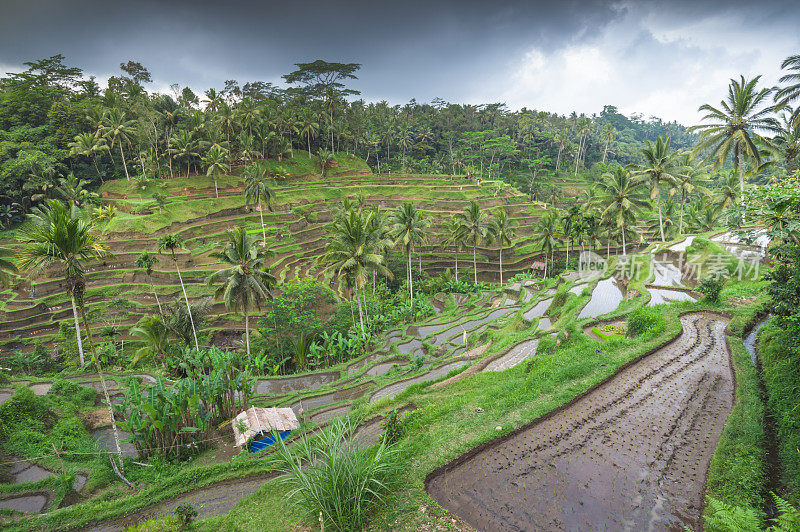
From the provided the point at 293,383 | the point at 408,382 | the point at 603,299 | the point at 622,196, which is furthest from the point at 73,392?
the point at 622,196

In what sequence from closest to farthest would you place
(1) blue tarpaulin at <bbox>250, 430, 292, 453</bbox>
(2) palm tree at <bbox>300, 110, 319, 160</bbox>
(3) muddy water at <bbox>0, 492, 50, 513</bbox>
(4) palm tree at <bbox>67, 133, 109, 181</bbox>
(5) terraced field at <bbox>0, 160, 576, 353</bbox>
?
1. (3) muddy water at <bbox>0, 492, 50, 513</bbox>
2. (1) blue tarpaulin at <bbox>250, 430, 292, 453</bbox>
3. (5) terraced field at <bbox>0, 160, 576, 353</bbox>
4. (4) palm tree at <bbox>67, 133, 109, 181</bbox>
5. (2) palm tree at <bbox>300, 110, 319, 160</bbox>

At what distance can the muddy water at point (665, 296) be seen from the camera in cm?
1880

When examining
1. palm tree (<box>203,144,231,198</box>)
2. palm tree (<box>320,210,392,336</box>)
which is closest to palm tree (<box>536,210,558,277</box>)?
palm tree (<box>320,210,392,336</box>)

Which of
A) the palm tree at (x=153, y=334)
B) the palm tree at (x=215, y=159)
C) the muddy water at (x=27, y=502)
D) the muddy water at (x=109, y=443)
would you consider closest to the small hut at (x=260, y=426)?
the muddy water at (x=109, y=443)

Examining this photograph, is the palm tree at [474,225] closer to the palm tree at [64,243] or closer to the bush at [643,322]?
the bush at [643,322]

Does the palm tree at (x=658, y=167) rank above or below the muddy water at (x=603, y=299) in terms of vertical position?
above

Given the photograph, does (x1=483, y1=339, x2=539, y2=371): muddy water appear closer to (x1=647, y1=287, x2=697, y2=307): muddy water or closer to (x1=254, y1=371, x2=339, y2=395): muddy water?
(x1=647, y1=287, x2=697, y2=307): muddy water

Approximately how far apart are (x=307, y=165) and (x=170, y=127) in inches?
790

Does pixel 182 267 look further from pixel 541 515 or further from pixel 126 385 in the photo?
pixel 541 515

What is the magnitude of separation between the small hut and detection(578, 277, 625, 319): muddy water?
15710 millimetres

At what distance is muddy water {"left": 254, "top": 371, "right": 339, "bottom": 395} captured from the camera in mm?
17781

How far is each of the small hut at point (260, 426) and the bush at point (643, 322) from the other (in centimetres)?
1503

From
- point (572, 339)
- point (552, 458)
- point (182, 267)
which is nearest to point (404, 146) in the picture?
point (182, 267)

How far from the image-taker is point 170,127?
4681 cm
